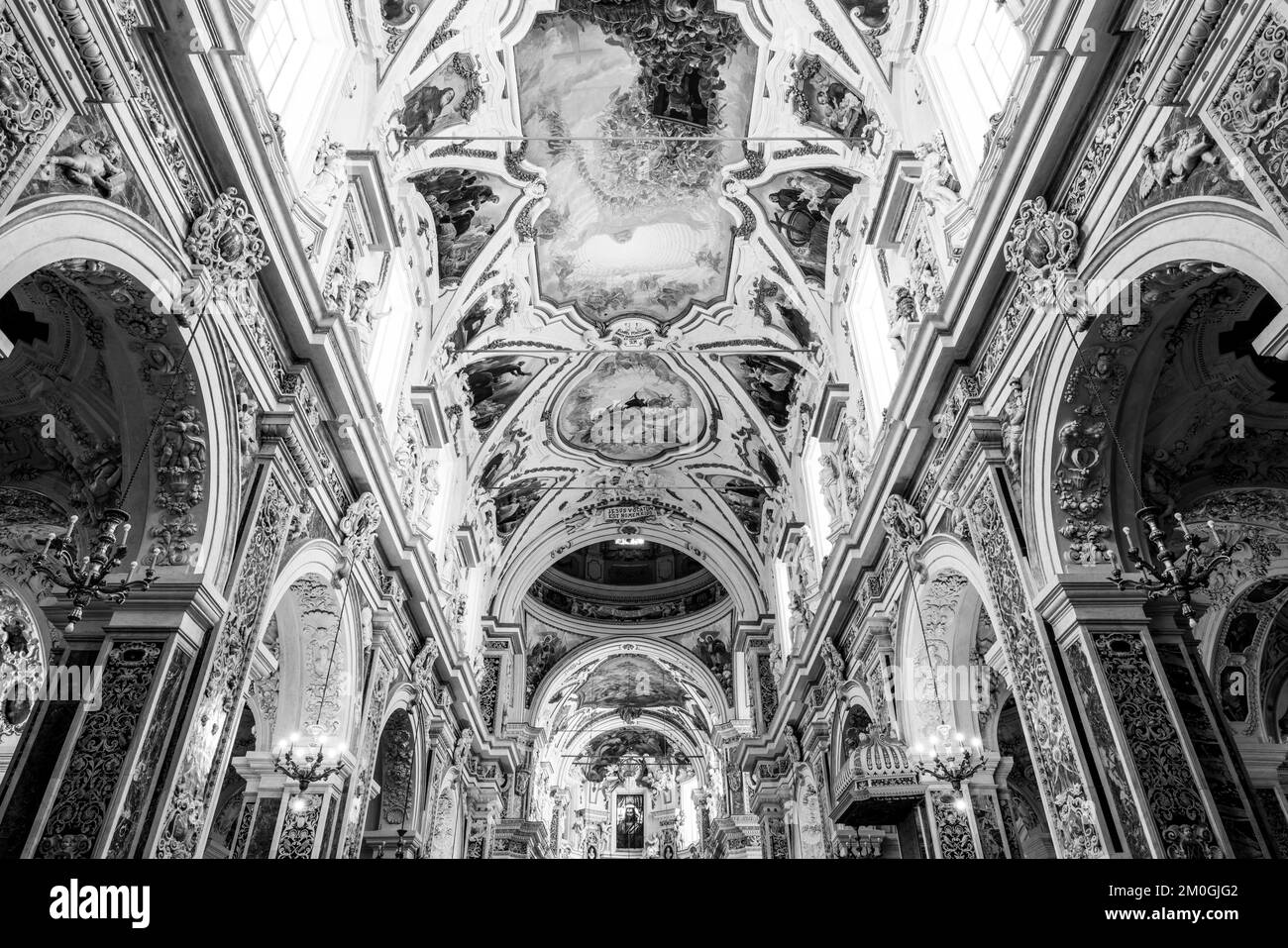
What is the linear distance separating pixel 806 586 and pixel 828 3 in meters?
10.8

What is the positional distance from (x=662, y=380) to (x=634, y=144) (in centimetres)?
641

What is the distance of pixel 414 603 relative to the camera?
14625 mm

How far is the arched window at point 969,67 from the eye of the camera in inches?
371

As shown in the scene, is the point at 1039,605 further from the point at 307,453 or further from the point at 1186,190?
the point at 307,453

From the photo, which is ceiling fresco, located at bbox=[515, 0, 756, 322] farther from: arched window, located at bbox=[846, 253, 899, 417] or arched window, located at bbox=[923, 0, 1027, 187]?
arched window, located at bbox=[923, 0, 1027, 187]

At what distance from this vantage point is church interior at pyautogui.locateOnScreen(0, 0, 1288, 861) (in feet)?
22.0

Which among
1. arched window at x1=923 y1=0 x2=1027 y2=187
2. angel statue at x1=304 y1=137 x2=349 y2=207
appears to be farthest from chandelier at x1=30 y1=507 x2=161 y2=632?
arched window at x1=923 y1=0 x2=1027 y2=187

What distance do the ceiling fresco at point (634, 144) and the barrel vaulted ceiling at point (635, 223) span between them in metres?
0.04

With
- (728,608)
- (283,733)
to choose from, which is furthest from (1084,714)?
(728,608)

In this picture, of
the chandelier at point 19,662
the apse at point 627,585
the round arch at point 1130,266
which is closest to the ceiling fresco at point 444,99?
the chandelier at point 19,662

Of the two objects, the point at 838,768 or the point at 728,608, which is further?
the point at 728,608

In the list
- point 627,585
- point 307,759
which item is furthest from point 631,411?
point 307,759

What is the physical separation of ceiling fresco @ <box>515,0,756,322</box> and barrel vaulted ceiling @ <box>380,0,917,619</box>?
0.12 feet
